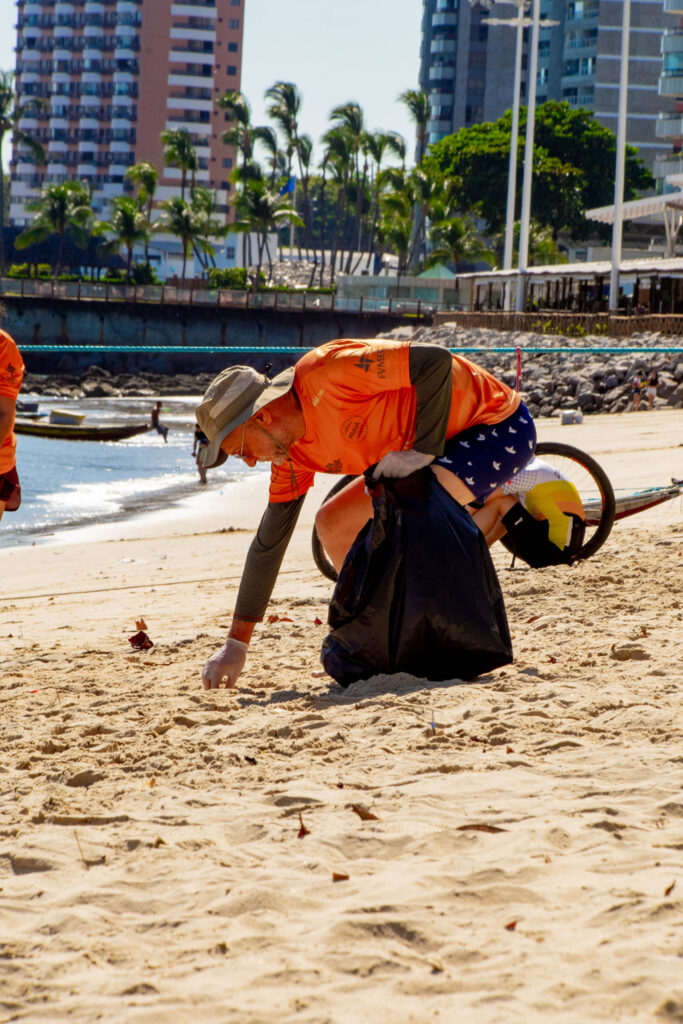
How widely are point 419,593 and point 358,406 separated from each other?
690 millimetres

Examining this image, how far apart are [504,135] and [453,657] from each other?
73.4 meters

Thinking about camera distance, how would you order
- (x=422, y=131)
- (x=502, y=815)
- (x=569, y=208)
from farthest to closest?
(x=422, y=131)
(x=569, y=208)
(x=502, y=815)

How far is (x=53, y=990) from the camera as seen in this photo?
220 cm

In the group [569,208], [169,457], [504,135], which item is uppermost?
[504,135]

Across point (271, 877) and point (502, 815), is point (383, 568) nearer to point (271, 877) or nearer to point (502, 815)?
point (502, 815)

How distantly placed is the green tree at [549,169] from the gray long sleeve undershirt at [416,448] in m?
69.9

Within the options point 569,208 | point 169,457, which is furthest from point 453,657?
point 569,208

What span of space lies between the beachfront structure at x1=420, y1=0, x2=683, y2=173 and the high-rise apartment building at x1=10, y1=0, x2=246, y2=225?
20906mm

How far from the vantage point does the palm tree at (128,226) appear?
69938mm

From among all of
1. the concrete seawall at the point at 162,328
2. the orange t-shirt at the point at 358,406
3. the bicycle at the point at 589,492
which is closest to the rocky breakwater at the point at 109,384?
the concrete seawall at the point at 162,328

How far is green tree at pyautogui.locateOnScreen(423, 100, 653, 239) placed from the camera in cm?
7106

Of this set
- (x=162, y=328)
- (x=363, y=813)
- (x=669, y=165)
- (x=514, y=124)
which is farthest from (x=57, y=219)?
(x=363, y=813)

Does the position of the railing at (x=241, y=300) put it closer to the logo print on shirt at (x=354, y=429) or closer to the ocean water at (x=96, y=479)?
the ocean water at (x=96, y=479)

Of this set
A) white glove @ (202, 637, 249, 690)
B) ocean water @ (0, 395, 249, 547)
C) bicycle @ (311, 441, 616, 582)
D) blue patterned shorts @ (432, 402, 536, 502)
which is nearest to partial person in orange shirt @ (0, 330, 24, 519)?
white glove @ (202, 637, 249, 690)
